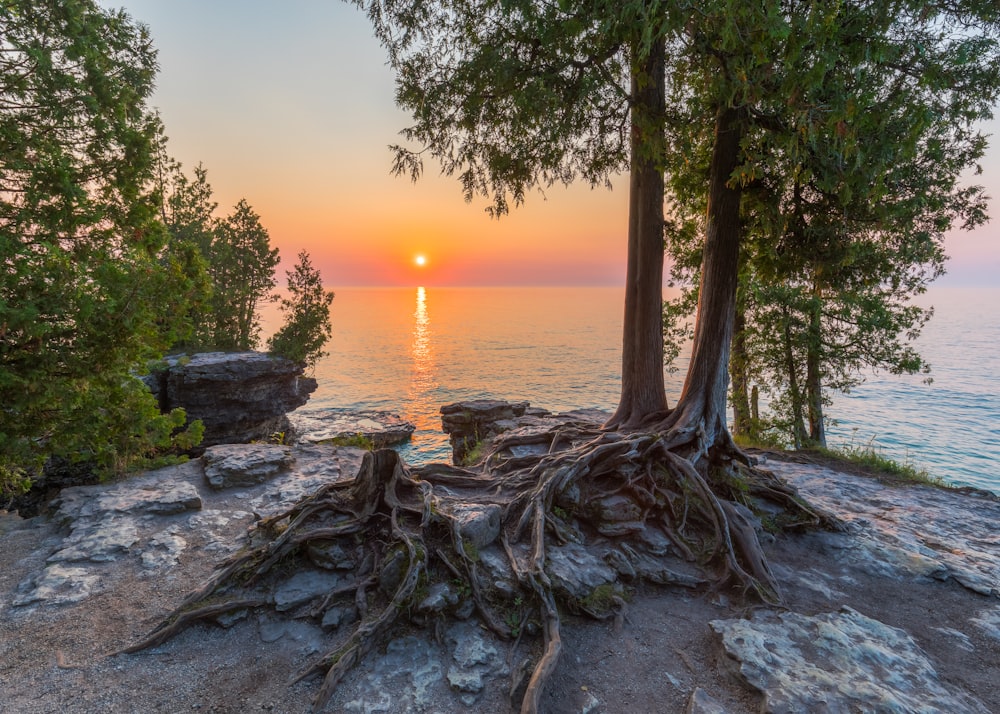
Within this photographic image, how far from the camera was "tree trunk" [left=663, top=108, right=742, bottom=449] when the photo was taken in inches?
349

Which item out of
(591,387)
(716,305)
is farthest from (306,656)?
(591,387)

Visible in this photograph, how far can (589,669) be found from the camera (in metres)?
4.98

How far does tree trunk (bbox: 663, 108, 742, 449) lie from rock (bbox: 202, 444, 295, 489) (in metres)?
8.99

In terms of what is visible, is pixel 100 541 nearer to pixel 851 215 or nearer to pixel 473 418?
pixel 473 418

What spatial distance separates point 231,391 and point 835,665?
77.4 ft

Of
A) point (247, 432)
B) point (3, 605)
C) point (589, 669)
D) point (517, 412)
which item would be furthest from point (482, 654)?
point (247, 432)

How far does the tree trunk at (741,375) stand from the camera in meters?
16.7

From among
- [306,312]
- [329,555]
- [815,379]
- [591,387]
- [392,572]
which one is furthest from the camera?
[591,387]

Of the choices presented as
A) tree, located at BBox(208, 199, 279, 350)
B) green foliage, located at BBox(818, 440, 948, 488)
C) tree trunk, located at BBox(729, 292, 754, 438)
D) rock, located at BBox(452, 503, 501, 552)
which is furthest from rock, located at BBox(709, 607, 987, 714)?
tree, located at BBox(208, 199, 279, 350)

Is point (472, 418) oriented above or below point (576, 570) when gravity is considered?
below

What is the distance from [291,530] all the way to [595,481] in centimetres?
508

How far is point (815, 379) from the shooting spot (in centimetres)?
1570

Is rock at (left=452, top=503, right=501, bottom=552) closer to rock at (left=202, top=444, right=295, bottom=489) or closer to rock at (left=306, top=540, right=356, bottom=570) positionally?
rock at (left=306, top=540, right=356, bottom=570)

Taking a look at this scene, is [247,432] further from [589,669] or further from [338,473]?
[589,669]
